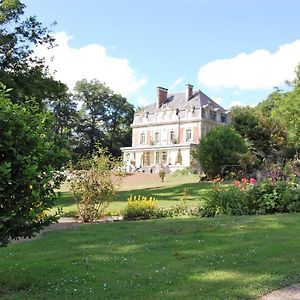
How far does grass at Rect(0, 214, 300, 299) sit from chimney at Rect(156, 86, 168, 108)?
228ft

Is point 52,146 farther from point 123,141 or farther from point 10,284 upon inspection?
point 123,141

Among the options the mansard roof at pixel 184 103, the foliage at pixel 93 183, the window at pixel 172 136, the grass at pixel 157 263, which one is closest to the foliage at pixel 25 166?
the grass at pixel 157 263

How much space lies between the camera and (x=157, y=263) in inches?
271

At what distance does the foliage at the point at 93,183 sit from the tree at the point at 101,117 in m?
68.5

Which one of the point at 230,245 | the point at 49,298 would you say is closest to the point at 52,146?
the point at 49,298

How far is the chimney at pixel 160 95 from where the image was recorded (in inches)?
3123

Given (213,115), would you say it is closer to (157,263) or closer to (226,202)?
(226,202)

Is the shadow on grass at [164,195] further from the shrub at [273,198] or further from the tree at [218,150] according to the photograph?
the tree at [218,150]

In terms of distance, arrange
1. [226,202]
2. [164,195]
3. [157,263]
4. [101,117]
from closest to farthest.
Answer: [157,263], [226,202], [164,195], [101,117]

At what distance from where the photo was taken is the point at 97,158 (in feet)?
45.1

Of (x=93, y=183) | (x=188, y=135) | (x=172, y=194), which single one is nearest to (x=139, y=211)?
(x=93, y=183)

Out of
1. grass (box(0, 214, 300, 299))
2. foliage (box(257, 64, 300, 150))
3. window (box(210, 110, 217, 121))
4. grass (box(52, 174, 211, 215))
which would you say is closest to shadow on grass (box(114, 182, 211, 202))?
grass (box(52, 174, 211, 215))

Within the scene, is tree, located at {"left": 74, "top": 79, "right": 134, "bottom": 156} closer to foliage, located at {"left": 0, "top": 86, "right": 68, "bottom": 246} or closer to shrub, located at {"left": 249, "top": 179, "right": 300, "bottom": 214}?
shrub, located at {"left": 249, "top": 179, "right": 300, "bottom": 214}

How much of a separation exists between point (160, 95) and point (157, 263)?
73.6 m
